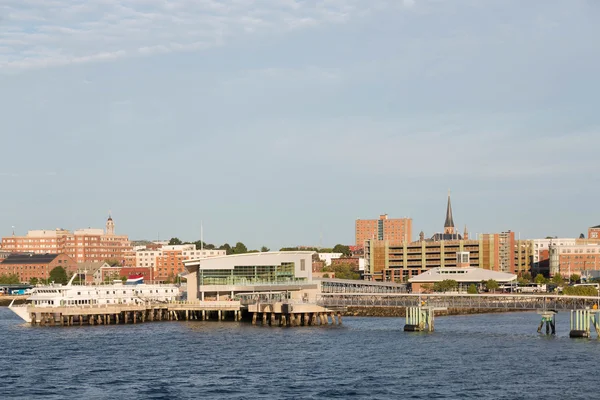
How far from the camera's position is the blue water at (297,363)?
204 feet

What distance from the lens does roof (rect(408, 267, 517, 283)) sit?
193 metres

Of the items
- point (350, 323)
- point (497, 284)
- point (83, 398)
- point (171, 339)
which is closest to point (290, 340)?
point (171, 339)

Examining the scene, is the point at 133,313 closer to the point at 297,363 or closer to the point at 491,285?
the point at 297,363

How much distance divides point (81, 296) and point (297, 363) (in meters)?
54.1

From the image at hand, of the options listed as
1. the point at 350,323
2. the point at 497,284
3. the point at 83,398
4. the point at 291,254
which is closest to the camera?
the point at 83,398

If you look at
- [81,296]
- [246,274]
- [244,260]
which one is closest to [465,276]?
[246,274]

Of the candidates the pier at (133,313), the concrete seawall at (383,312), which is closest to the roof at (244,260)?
the pier at (133,313)

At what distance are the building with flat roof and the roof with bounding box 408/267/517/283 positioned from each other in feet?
227

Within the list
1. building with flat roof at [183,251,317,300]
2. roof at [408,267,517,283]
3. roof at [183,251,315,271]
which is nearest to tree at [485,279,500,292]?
roof at [408,267,517,283]

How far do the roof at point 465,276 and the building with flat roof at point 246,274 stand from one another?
69.2 metres

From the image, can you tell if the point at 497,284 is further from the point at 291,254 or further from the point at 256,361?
the point at 256,361

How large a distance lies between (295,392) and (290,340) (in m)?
30.5

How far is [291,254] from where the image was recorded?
5133 inches

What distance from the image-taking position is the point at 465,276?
19538cm
